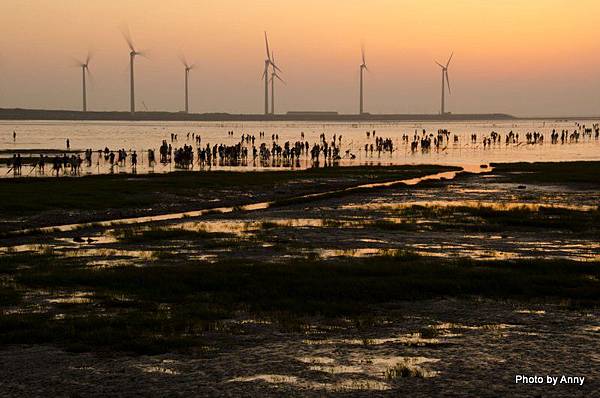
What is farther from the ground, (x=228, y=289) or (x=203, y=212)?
(x=228, y=289)

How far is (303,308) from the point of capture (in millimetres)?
17469

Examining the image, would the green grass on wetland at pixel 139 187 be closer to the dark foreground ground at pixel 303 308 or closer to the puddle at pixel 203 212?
the puddle at pixel 203 212

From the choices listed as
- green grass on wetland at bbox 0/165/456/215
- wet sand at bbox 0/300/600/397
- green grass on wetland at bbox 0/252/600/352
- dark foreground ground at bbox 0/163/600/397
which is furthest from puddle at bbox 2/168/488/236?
wet sand at bbox 0/300/600/397

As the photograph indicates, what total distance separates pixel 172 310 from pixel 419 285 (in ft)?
21.4

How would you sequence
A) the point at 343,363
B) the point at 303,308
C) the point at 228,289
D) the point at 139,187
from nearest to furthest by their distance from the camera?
the point at 343,363
the point at 303,308
the point at 228,289
the point at 139,187

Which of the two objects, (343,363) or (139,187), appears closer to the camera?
(343,363)

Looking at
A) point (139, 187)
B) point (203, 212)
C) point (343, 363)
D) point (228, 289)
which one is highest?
point (139, 187)

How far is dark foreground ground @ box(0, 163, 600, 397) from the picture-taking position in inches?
482

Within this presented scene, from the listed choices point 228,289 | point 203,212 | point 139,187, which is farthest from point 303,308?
point 139,187

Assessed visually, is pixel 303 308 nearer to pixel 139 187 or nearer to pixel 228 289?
pixel 228 289

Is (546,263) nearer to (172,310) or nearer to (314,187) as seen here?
(172,310)

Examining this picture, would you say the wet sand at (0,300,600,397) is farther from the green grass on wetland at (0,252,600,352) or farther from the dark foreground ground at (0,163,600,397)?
the green grass on wetland at (0,252,600,352)

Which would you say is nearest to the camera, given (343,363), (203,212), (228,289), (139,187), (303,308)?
(343,363)

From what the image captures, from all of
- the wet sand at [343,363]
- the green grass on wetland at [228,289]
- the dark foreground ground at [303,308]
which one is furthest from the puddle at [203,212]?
the wet sand at [343,363]
